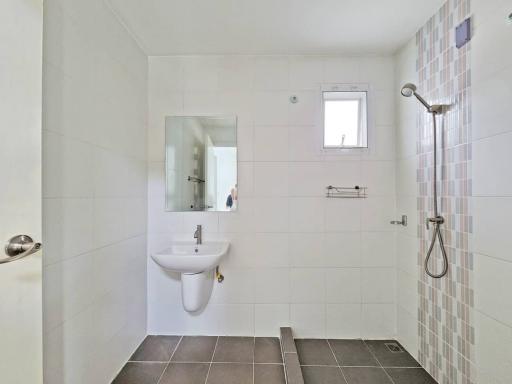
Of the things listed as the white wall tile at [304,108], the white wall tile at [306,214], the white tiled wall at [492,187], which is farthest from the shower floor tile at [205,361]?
the white wall tile at [304,108]

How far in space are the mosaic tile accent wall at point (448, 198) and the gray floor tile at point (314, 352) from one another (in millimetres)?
650

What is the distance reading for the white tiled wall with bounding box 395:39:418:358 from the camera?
201 centimetres

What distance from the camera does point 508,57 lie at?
1.23m

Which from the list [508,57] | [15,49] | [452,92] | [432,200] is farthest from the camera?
[432,200]

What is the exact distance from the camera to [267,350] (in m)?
2.07

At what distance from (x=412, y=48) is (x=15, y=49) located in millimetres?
2387

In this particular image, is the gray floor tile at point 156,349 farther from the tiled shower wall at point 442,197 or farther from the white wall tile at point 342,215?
the tiled shower wall at point 442,197

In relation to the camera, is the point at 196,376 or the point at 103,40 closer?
the point at 103,40

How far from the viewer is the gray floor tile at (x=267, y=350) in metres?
1.96

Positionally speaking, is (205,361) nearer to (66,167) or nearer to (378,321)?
(378,321)

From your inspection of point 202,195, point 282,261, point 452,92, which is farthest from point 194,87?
point 452,92

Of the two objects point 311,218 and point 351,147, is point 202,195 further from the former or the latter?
point 351,147

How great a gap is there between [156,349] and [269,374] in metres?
0.91

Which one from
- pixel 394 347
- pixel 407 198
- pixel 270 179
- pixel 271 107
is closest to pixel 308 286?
pixel 394 347
